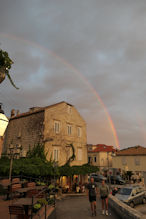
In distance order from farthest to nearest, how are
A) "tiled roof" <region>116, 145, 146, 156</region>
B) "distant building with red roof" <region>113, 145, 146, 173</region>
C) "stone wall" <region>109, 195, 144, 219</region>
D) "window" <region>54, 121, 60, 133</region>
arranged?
"tiled roof" <region>116, 145, 146, 156</region>, "distant building with red roof" <region>113, 145, 146, 173</region>, "window" <region>54, 121, 60, 133</region>, "stone wall" <region>109, 195, 144, 219</region>

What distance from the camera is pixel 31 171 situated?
17844 mm

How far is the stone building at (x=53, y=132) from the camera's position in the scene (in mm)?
23516

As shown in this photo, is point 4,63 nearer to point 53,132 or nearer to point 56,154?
point 53,132

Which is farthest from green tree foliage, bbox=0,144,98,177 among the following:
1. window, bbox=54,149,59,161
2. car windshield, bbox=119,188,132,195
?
car windshield, bbox=119,188,132,195

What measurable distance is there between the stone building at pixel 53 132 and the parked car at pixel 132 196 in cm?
1086

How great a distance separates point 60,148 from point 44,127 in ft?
13.6

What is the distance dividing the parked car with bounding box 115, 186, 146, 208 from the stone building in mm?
10861

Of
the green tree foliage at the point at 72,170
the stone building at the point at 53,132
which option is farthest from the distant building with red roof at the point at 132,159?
the green tree foliage at the point at 72,170

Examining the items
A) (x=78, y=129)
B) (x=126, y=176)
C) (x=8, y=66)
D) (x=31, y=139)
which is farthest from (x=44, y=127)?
(x=126, y=176)

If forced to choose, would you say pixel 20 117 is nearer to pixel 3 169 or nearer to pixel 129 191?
pixel 3 169

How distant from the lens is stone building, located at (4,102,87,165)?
77.2ft

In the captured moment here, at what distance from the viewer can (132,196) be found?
Answer: 49.0 ft

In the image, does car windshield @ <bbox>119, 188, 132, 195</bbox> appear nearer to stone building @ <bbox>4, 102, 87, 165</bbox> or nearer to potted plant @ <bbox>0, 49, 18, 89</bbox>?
stone building @ <bbox>4, 102, 87, 165</bbox>

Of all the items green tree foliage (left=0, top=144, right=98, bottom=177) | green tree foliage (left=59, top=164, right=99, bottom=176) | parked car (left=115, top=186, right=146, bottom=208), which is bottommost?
parked car (left=115, top=186, right=146, bottom=208)
